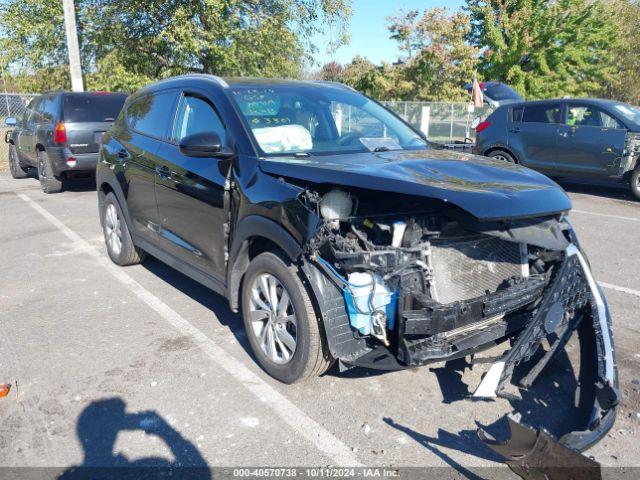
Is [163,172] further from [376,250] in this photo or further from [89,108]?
[89,108]

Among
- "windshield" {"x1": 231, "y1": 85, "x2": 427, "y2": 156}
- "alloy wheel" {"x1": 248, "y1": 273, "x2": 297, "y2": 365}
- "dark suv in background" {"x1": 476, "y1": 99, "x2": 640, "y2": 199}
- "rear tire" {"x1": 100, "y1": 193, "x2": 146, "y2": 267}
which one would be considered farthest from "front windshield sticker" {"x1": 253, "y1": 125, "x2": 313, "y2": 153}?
"dark suv in background" {"x1": 476, "y1": 99, "x2": 640, "y2": 199}

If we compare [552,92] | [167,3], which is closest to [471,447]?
[167,3]

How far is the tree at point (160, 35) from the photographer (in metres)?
16.0

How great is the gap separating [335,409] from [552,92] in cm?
2854

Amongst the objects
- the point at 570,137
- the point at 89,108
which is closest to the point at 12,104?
the point at 89,108

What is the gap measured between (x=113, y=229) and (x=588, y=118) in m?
8.90

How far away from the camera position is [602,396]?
8.82 feet

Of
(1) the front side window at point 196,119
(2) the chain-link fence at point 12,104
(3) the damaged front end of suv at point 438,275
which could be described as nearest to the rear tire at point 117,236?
(1) the front side window at point 196,119

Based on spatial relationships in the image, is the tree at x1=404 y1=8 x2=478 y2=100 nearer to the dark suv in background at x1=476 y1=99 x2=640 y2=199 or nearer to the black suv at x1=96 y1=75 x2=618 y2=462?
the dark suv in background at x1=476 y1=99 x2=640 y2=199

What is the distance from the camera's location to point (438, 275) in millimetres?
3184

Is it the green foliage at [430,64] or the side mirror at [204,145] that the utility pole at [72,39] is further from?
the green foliage at [430,64]

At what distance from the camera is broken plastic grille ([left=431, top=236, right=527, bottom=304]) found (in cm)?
319

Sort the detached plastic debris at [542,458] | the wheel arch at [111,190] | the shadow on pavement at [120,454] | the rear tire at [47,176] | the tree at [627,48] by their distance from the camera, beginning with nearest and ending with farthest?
the detached plastic debris at [542,458], the shadow on pavement at [120,454], the wheel arch at [111,190], the rear tire at [47,176], the tree at [627,48]

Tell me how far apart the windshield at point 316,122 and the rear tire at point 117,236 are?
2.30 metres
